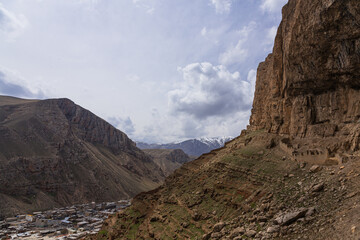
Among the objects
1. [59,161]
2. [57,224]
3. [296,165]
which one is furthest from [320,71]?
[59,161]

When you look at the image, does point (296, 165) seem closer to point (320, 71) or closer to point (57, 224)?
point (320, 71)

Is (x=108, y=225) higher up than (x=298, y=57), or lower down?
lower down

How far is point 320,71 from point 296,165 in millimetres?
9614

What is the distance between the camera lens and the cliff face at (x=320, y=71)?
2066 cm

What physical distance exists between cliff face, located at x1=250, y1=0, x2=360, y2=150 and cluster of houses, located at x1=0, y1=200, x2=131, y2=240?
52.1m

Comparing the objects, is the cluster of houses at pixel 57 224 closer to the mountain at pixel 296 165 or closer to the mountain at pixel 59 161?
the mountain at pixel 59 161

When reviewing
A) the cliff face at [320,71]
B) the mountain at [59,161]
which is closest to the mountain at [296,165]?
the cliff face at [320,71]

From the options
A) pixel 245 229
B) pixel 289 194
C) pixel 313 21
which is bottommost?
pixel 245 229

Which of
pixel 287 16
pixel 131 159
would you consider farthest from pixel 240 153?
pixel 131 159

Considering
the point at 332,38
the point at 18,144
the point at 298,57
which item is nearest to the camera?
the point at 332,38

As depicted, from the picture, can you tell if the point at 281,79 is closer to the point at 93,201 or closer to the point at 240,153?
the point at 240,153

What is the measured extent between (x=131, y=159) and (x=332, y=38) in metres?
151

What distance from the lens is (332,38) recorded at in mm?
21609

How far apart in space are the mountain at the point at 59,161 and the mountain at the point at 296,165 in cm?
8380
